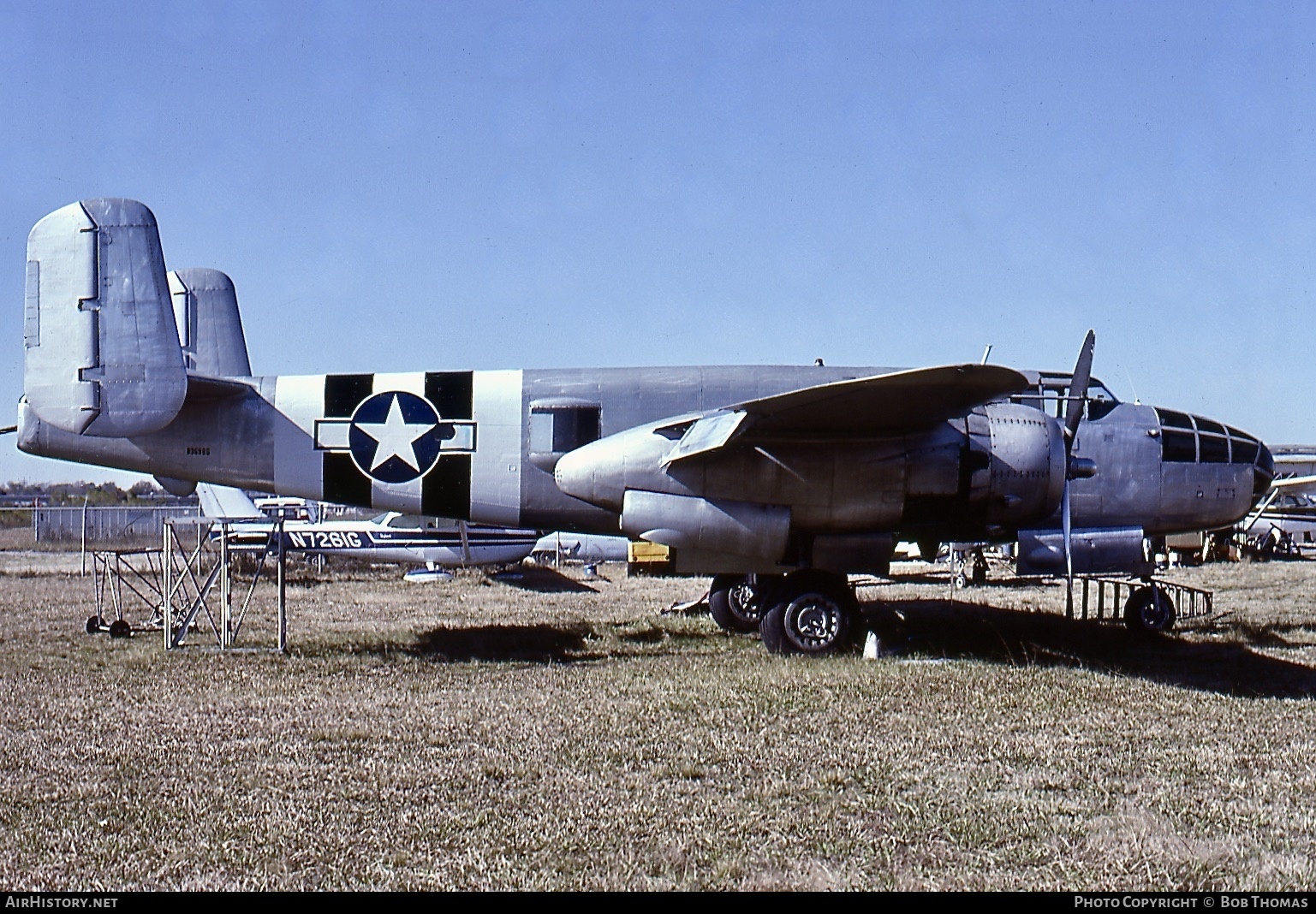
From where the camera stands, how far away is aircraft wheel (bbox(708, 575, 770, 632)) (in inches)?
593

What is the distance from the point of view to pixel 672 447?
11.5 metres

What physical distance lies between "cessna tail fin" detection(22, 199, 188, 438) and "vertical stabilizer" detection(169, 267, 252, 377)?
4291 mm

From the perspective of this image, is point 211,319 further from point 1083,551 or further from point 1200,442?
point 1200,442

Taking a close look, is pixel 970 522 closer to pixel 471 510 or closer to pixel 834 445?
pixel 834 445

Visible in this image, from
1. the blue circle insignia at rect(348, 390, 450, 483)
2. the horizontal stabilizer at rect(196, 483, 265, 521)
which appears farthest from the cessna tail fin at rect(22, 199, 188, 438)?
the horizontal stabilizer at rect(196, 483, 265, 521)

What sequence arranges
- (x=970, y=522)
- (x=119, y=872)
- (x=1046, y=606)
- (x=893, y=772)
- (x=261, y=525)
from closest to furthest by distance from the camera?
1. (x=119, y=872)
2. (x=893, y=772)
3. (x=970, y=522)
4. (x=1046, y=606)
5. (x=261, y=525)

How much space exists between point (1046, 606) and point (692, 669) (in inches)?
417

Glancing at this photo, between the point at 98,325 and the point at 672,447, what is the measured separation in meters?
6.29

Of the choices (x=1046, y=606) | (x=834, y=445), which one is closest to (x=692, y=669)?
(x=834, y=445)

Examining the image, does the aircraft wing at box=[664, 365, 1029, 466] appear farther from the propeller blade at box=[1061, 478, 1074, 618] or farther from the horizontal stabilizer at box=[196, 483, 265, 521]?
the horizontal stabilizer at box=[196, 483, 265, 521]

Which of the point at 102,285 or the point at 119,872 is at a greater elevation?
the point at 102,285

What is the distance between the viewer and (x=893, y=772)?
6.61m

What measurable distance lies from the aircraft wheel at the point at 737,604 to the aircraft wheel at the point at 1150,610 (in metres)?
4.91
